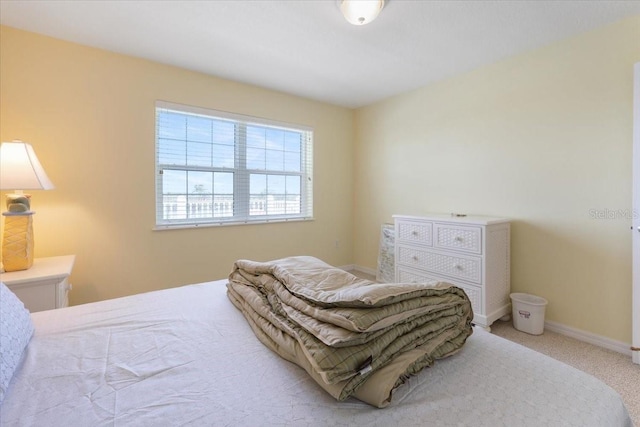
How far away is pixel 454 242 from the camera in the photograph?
7.85 ft

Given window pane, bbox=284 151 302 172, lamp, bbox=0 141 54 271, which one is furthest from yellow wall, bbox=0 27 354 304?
window pane, bbox=284 151 302 172

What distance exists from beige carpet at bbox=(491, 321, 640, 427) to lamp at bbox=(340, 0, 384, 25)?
2595 mm

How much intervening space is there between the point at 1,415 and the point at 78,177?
2256 mm

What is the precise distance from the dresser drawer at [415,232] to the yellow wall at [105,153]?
5.51 ft

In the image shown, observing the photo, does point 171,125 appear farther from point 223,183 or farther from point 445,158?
point 445,158

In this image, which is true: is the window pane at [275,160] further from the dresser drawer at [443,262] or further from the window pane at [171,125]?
the dresser drawer at [443,262]

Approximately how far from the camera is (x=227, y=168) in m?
3.11

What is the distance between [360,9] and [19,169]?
2412 mm

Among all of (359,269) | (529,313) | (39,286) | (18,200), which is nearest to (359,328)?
(39,286)

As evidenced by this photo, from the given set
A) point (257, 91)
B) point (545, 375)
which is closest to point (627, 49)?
point (545, 375)

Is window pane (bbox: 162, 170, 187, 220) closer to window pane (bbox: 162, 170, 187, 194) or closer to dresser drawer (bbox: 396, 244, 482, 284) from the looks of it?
window pane (bbox: 162, 170, 187, 194)

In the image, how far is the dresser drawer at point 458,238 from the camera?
7.36 feet

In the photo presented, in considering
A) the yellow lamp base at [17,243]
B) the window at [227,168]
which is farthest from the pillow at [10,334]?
the window at [227,168]

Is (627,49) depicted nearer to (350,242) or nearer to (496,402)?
(496,402)
